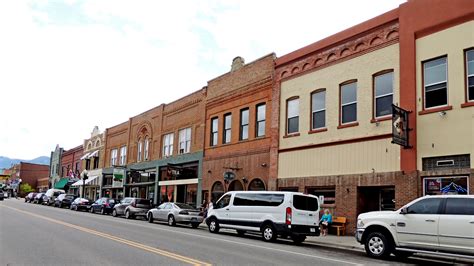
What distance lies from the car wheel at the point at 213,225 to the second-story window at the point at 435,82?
Answer: 9.96 meters

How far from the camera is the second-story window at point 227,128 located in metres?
30.2

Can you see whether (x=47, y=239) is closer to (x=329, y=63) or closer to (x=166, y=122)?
(x=329, y=63)

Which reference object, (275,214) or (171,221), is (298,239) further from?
(171,221)

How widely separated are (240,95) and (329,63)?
7860 millimetres

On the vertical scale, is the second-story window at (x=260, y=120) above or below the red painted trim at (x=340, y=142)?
above

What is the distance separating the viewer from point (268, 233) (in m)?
17.4

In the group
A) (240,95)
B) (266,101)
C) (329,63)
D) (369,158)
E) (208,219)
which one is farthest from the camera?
(240,95)

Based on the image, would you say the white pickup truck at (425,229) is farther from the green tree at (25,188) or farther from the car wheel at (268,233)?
the green tree at (25,188)

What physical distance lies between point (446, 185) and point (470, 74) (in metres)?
4.07

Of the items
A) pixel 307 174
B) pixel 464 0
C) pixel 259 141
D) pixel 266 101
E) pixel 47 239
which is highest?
pixel 464 0

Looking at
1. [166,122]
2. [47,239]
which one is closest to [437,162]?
[47,239]

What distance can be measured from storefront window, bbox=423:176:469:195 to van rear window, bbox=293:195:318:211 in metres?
4.13

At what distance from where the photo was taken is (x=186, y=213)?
24.0 metres

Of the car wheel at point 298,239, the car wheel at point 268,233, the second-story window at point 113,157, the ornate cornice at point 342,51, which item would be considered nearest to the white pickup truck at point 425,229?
the car wheel at point 298,239
